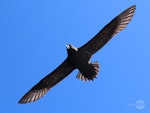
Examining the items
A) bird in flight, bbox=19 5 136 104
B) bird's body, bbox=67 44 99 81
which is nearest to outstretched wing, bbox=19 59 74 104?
bird in flight, bbox=19 5 136 104

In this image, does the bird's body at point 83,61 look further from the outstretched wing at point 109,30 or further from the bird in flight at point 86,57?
the outstretched wing at point 109,30

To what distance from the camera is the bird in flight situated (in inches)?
815

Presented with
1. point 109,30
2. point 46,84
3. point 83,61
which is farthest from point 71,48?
point 46,84

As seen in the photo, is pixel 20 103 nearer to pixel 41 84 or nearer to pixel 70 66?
pixel 41 84

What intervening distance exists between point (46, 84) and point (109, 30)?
341 centimetres

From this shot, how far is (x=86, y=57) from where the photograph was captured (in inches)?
819

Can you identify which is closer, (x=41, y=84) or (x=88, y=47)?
(x=88, y=47)

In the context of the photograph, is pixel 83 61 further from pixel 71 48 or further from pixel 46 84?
pixel 46 84

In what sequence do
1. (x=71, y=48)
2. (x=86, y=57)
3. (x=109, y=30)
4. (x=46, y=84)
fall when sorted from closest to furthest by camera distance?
(x=71, y=48) → (x=86, y=57) → (x=109, y=30) → (x=46, y=84)

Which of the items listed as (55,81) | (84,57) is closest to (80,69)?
(84,57)

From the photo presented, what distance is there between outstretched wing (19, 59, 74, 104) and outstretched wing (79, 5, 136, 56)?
139 centimetres

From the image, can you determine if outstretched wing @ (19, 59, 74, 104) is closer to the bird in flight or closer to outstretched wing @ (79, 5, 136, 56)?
the bird in flight

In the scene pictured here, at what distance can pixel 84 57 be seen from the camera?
20781mm

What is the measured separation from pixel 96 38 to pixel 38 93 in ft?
11.1
